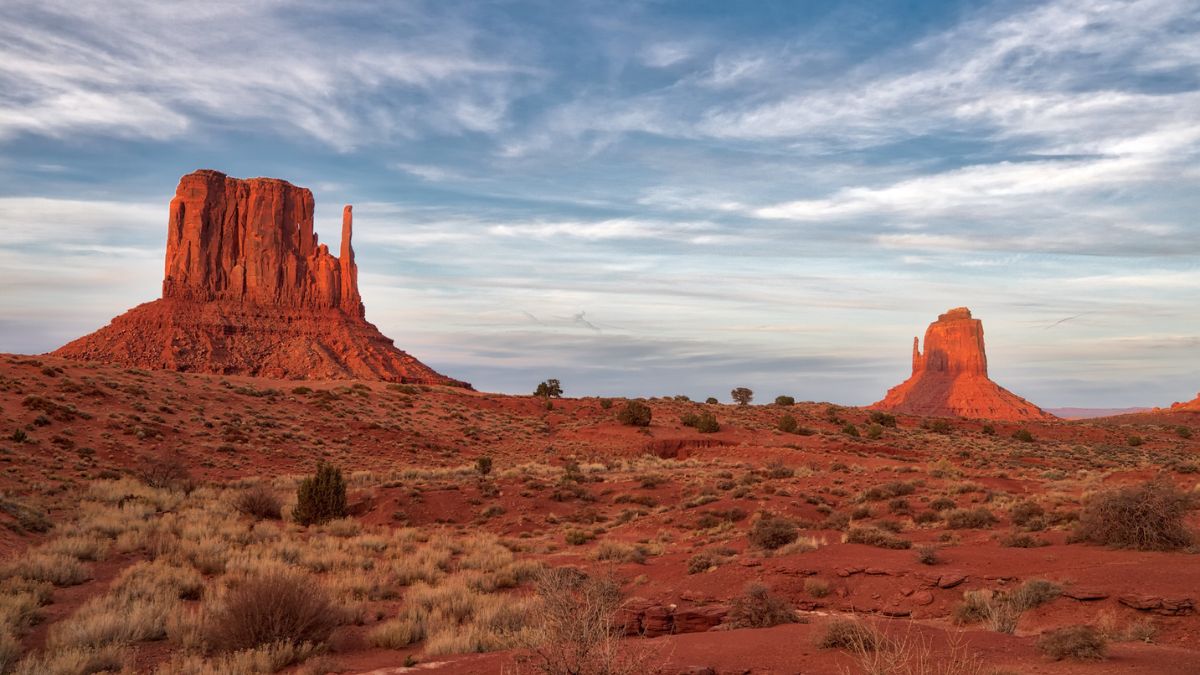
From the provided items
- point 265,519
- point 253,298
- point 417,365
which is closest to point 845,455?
point 265,519

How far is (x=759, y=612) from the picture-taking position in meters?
10.4

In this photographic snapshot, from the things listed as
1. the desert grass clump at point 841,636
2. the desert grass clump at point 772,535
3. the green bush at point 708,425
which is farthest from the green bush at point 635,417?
the desert grass clump at point 841,636

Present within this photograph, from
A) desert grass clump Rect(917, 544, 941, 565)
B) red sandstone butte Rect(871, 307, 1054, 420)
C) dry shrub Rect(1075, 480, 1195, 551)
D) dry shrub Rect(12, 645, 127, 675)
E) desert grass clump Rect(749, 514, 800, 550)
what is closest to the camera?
dry shrub Rect(12, 645, 127, 675)

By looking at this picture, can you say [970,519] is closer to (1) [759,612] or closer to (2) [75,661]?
(1) [759,612]

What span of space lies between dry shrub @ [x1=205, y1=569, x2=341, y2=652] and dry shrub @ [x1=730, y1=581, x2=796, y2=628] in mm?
5849

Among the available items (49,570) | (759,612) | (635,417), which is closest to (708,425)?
(635,417)

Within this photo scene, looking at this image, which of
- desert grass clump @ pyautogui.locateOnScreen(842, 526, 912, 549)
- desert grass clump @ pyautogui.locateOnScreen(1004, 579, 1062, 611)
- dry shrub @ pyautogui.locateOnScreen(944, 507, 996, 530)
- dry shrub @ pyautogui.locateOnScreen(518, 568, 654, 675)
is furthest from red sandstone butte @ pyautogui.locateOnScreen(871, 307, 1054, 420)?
dry shrub @ pyautogui.locateOnScreen(518, 568, 654, 675)

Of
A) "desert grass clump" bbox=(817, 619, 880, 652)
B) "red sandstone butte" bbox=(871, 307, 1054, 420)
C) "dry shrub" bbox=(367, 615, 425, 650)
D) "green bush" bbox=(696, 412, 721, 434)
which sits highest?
"red sandstone butte" bbox=(871, 307, 1054, 420)

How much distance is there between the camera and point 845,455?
3950 centimetres

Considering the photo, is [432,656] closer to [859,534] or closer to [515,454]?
[859,534]

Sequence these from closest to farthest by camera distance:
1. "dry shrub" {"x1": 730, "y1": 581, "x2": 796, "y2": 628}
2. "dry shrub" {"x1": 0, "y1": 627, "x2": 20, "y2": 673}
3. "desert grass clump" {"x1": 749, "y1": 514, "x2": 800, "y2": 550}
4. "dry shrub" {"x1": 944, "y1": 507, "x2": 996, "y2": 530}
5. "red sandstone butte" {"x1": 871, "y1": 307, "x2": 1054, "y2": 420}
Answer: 1. "dry shrub" {"x1": 0, "y1": 627, "x2": 20, "y2": 673}
2. "dry shrub" {"x1": 730, "y1": 581, "x2": 796, "y2": 628}
3. "desert grass clump" {"x1": 749, "y1": 514, "x2": 800, "y2": 550}
4. "dry shrub" {"x1": 944, "y1": 507, "x2": 996, "y2": 530}
5. "red sandstone butte" {"x1": 871, "y1": 307, "x2": 1054, "y2": 420}

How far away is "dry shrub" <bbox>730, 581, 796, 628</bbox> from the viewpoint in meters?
10.4

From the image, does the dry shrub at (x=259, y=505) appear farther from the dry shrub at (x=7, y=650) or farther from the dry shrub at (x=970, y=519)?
the dry shrub at (x=970, y=519)

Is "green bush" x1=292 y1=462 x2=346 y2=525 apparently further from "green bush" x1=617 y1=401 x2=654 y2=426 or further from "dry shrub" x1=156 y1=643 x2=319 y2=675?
"green bush" x1=617 y1=401 x2=654 y2=426
